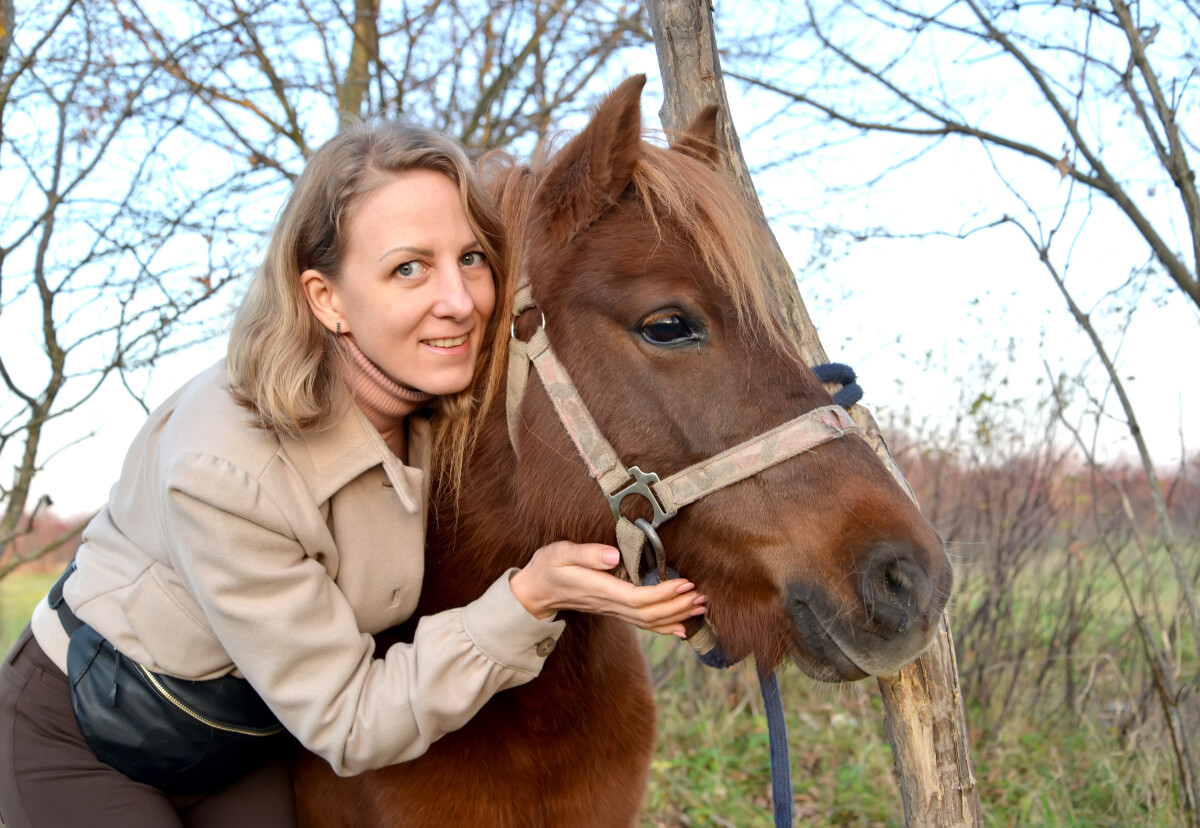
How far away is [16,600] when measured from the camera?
7.07 m

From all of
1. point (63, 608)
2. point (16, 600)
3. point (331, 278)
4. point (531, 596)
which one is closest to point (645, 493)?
point (531, 596)

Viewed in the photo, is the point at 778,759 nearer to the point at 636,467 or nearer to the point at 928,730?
the point at 928,730

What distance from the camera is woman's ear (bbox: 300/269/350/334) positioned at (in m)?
1.82

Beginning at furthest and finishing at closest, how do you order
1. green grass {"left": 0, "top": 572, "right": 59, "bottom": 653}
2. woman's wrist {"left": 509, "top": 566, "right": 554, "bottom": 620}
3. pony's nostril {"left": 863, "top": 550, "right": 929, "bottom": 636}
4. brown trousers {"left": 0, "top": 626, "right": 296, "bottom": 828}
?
green grass {"left": 0, "top": 572, "right": 59, "bottom": 653} → brown trousers {"left": 0, "top": 626, "right": 296, "bottom": 828} → woman's wrist {"left": 509, "top": 566, "right": 554, "bottom": 620} → pony's nostril {"left": 863, "top": 550, "right": 929, "bottom": 636}

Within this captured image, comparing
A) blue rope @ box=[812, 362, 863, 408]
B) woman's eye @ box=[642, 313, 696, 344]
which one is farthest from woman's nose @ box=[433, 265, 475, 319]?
blue rope @ box=[812, 362, 863, 408]

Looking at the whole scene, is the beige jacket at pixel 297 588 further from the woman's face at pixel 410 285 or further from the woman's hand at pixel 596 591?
the woman's face at pixel 410 285

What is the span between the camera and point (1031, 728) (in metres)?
4.49

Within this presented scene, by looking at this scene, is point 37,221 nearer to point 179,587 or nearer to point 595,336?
point 179,587

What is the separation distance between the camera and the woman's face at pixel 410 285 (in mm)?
1737

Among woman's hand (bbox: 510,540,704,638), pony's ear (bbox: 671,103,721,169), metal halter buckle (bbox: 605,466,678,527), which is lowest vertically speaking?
woman's hand (bbox: 510,540,704,638)

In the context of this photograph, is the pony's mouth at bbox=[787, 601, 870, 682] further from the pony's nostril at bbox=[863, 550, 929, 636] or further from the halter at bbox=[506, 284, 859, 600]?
the halter at bbox=[506, 284, 859, 600]

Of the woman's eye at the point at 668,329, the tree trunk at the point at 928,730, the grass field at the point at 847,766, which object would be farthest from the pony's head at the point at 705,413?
the grass field at the point at 847,766

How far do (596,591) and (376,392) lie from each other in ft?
2.22

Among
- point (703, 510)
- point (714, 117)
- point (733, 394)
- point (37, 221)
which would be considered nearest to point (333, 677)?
point (703, 510)
